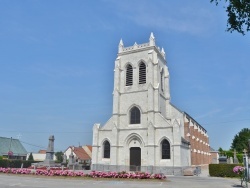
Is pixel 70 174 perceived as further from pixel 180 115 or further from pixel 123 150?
pixel 180 115

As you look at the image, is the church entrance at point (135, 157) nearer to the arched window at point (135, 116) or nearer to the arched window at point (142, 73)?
the arched window at point (135, 116)

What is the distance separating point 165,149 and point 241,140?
50.6 metres

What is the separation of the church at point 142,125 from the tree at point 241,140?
124 feet

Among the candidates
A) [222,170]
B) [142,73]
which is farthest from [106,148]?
[222,170]

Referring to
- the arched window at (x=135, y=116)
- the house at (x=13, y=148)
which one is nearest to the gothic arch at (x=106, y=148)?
the arched window at (x=135, y=116)

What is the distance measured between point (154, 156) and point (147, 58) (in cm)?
1383

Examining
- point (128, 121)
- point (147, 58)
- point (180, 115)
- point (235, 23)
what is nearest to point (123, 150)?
point (128, 121)

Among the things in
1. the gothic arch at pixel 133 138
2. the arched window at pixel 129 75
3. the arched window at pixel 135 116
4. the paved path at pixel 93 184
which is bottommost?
the paved path at pixel 93 184

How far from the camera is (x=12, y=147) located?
230 ft

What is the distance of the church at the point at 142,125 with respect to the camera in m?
31.3

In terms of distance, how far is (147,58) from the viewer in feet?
120

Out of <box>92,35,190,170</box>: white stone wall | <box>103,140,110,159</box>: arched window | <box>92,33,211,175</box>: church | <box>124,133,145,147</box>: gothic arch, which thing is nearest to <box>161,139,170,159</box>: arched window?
<box>92,33,211,175</box>: church

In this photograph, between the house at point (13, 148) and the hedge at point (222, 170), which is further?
the house at point (13, 148)

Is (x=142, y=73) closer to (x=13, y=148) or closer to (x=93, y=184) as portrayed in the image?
(x=93, y=184)
